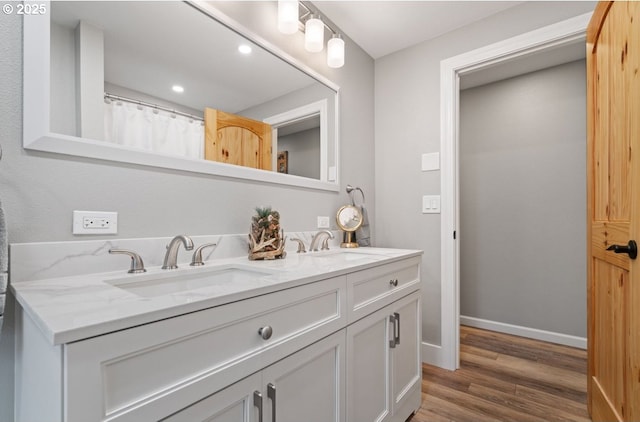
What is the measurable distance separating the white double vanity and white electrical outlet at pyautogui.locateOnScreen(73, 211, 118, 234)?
0.17 ft

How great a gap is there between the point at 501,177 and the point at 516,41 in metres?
1.29

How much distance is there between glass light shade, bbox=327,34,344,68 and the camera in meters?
1.92

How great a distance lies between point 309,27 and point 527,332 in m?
3.02

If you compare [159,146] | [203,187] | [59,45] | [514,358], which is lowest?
[514,358]

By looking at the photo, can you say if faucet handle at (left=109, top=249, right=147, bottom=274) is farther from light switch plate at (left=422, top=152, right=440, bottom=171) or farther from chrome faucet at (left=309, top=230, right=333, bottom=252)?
light switch plate at (left=422, top=152, right=440, bottom=171)

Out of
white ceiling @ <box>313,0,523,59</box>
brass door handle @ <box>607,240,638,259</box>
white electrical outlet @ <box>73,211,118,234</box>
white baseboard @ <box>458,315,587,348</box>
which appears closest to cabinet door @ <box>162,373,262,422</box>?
white electrical outlet @ <box>73,211,118,234</box>

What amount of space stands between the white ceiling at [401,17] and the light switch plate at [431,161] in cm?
90

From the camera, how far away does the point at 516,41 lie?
1966 mm

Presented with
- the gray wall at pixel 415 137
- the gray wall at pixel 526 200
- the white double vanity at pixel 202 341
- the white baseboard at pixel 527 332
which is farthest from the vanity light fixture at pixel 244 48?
the gray wall at pixel 526 200

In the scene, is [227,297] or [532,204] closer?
[227,297]

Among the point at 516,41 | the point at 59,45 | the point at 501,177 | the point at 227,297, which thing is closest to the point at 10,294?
the point at 227,297

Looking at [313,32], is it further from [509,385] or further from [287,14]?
[509,385]

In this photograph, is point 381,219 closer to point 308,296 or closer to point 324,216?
point 324,216

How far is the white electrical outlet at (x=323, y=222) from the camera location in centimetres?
195
